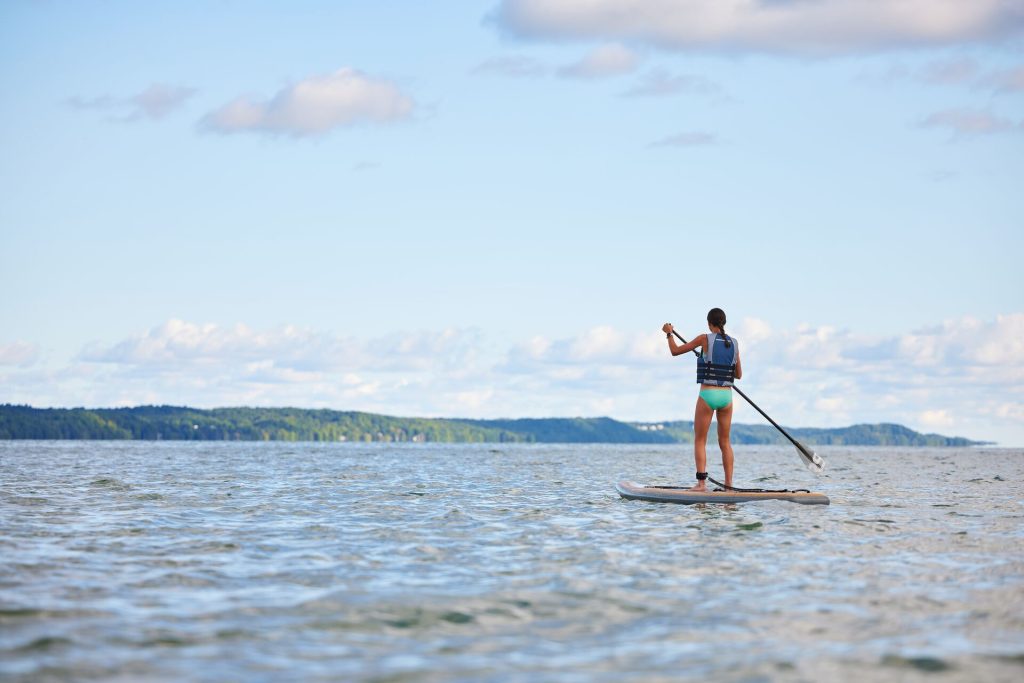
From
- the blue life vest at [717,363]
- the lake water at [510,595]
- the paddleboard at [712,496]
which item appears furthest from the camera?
the blue life vest at [717,363]

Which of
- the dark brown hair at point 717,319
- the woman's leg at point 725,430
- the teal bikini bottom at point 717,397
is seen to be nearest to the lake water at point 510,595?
the woman's leg at point 725,430

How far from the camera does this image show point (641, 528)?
17047mm

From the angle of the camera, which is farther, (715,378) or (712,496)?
(715,378)

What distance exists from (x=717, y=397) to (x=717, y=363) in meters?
0.68

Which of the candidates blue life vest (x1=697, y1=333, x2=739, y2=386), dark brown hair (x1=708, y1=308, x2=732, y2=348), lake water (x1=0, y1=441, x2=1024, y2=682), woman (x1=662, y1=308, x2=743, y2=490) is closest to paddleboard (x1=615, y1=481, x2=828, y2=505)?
woman (x1=662, y1=308, x2=743, y2=490)

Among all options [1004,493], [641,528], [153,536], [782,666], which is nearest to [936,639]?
[782,666]

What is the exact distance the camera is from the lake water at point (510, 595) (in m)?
8.03

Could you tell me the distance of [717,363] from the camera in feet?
69.6

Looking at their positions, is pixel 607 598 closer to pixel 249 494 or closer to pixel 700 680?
pixel 700 680

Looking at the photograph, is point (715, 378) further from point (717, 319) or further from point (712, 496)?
point (712, 496)

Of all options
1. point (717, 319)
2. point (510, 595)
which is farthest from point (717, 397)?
point (510, 595)

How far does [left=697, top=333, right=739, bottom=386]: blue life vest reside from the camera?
21188 mm

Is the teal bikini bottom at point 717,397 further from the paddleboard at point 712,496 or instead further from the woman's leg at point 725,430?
the paddleboard at point 712,496

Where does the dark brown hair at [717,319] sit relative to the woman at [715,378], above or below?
above
